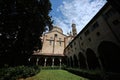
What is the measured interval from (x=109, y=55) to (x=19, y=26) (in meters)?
17.5

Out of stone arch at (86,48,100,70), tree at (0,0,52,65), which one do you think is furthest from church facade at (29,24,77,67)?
tree at (0,0,52,65)

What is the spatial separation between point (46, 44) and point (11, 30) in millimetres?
21073

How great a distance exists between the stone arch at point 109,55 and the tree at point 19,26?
A: 12.9 m

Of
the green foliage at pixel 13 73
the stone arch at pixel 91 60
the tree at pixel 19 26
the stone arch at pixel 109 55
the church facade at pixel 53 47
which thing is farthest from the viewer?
the church facade at pixel 53 47

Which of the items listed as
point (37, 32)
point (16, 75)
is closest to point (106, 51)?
point (37, 32)

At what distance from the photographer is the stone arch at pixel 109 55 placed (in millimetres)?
13164

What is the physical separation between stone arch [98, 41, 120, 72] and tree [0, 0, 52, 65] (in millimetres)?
12912

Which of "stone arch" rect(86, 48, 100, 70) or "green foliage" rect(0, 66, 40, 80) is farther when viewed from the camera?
"stone arch" rect(86, 48, 100, 70)

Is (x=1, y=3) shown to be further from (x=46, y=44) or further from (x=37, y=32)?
(x=46, y=44)

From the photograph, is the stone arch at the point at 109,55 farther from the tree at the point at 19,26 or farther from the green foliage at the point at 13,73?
the green foliage at the point at 13,73

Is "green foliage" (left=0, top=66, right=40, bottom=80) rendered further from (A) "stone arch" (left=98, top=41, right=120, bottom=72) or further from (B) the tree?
(A) "stone arch" (left=98, top=41, right=120, bottom=72)

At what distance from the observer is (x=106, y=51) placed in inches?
576

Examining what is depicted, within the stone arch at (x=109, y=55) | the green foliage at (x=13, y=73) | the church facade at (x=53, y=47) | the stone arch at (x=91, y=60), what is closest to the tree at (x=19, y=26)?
the green foliage at (x=13, y=73)

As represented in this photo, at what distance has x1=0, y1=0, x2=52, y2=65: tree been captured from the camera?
46.8 feet
